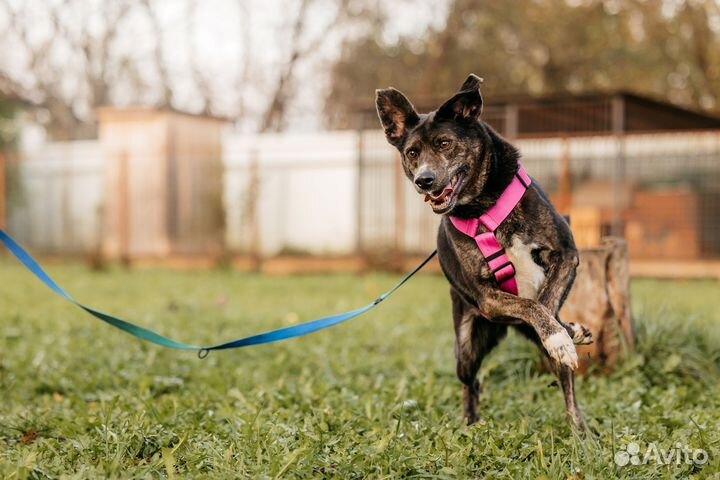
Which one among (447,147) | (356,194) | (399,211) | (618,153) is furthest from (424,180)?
(356,194)

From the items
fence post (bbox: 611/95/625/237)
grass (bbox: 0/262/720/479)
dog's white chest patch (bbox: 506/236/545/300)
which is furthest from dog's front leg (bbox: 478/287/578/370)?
fence post (bbox: 611/95/625/237)

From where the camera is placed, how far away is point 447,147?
3572 mm

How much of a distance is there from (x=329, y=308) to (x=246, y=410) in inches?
208

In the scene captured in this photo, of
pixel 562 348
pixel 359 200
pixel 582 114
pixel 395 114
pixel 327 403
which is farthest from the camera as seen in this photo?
pixel 359 200

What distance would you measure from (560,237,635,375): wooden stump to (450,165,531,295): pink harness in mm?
1625

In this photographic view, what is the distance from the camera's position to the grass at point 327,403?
3213 mm

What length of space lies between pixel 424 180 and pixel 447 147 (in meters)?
0.24

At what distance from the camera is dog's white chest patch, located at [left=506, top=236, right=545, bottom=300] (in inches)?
139

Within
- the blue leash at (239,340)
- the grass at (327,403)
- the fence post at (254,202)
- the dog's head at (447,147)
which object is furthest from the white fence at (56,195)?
the dog's head at (447,147)

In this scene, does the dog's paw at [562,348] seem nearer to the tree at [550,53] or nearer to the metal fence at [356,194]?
the metal fence at [356,194]

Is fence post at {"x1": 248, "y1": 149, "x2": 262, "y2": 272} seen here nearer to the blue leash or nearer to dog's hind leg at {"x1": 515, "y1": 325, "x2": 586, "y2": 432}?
the blue leash

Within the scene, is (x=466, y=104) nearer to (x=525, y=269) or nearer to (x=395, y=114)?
(x=395, y=114)

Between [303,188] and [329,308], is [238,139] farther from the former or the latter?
[329,308]

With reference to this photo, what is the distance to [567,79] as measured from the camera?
24.2 meters
